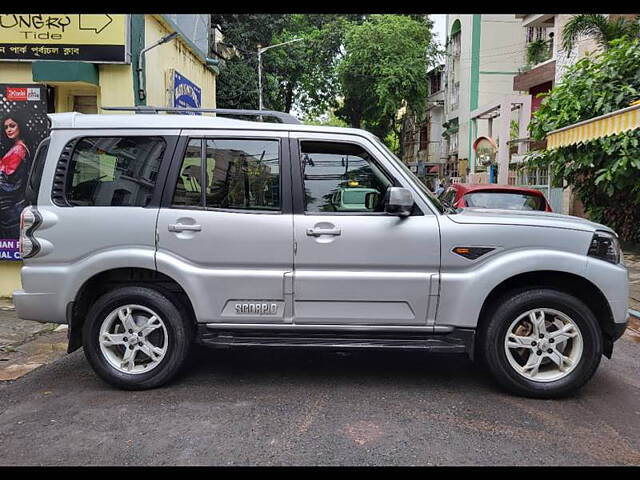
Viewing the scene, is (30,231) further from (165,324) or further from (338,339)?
(338,339)

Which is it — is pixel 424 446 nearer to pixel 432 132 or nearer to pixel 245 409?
pixel 245 409

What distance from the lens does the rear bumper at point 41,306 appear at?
4355 mm

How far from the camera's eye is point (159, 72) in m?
9.12

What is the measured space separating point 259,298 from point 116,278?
1183 mm

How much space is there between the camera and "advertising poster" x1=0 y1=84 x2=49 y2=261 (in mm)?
7379

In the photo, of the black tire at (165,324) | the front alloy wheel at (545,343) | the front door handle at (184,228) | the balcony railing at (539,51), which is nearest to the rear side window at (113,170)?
the front door handle at (184,228)

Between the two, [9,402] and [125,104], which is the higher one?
[125,104]

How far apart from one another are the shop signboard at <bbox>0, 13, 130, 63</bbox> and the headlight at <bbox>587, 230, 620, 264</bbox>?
6237mm

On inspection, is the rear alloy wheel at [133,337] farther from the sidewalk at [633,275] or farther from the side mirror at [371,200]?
the sidewalk at [633,275]

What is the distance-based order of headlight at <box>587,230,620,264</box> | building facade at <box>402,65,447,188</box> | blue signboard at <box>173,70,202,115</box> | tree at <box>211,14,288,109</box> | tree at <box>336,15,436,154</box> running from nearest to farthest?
headlight at <box>587,230,620,264</box>, blue signboard at <box>173,70,202,115</box>, tree at <box>211,14,288,109</box>, tree at <box>336,15,436,154</box>, building facade at <box>402,65,447,188</box>

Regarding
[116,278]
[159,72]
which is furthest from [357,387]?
[159,72]

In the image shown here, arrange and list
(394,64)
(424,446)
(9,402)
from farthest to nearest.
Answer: (394,64) → (9,402) → (424,446)

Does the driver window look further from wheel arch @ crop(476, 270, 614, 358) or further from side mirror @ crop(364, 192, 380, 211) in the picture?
wheel arch @ crop(476, 270, 614, 358)

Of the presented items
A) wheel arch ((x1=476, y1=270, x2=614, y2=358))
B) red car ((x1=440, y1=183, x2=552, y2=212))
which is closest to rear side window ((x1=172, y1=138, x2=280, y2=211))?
wheel arch ((x1=476, y1=270, x2=614, y2=358))
